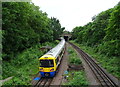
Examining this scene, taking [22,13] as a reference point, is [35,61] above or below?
below

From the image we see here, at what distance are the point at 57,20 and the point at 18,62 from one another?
1505 inches

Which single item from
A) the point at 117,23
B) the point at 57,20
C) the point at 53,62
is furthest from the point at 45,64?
the point at 57,20

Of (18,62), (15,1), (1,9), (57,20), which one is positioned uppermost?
(57,20)

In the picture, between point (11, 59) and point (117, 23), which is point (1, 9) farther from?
point (117, 23)

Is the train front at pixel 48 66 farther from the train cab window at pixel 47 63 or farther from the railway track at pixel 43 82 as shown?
the railway track at pixel 43 82

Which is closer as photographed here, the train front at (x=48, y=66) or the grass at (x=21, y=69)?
the grass at (x=21, y=69)

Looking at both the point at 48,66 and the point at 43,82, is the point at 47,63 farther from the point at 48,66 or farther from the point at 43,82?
the point at 43,82

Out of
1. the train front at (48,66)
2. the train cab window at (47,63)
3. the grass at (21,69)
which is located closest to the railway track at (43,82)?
the train front at (48,66)

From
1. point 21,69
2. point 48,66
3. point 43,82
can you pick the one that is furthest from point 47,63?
point 21,69

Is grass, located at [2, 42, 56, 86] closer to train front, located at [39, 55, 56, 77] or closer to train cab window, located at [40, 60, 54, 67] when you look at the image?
train front, located at [39, 55, 56, 77]

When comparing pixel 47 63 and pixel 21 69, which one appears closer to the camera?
pixel 47 63

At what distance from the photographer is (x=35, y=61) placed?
19.5 m

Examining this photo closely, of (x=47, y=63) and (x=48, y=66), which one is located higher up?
(x=47, y=63)

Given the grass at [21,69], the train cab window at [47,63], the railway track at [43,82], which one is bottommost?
the railway track at [43,82]
